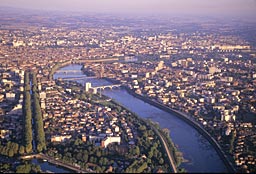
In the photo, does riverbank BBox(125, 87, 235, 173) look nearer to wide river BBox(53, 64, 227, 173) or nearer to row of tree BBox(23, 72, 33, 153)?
wide river BBox(53, 64, 227, 173)

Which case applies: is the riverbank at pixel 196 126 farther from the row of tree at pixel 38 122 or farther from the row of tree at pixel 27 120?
the row of tree at pixel 27 120

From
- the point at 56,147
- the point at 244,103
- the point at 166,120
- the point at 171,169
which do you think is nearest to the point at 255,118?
the point at 244,103

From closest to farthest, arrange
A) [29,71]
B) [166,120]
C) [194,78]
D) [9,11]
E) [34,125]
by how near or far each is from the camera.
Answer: [34,125], [166,120], [194,78], [29,71], [9,11]

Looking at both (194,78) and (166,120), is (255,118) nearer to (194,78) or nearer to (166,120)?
(166,120)

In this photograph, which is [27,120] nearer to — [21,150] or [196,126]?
[21,150]

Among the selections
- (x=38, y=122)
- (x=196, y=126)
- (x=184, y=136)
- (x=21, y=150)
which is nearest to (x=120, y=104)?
(x=196, y=126)

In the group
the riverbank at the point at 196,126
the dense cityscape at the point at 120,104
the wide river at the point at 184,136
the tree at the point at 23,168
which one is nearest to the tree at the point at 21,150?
the dense cityscape at the point at 120,104
